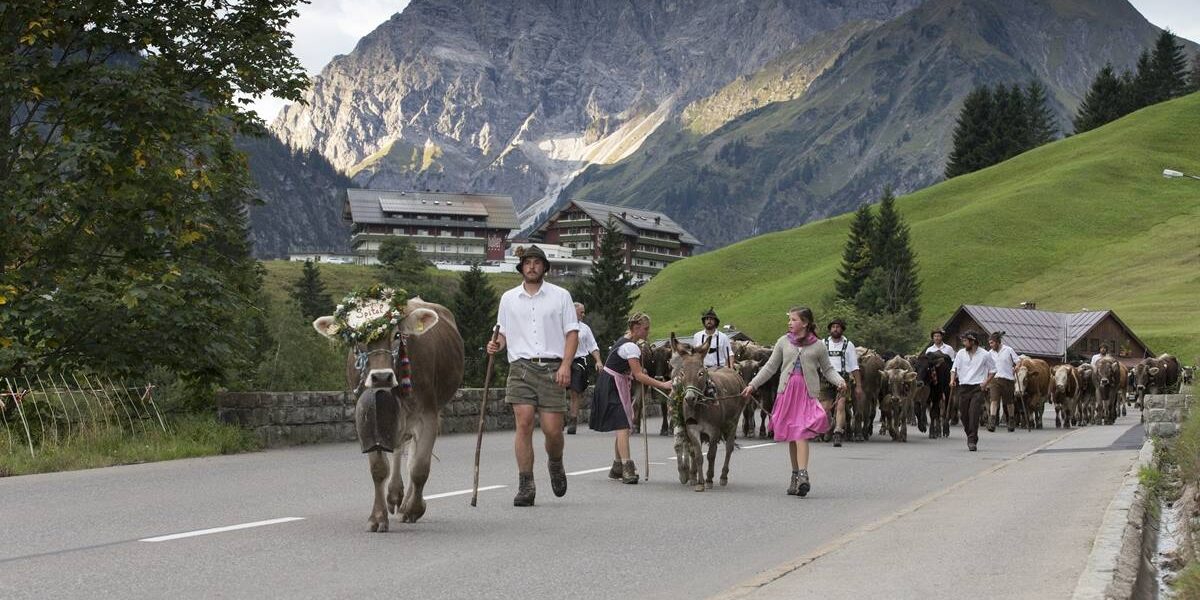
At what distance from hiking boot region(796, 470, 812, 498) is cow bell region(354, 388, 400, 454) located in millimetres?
5275

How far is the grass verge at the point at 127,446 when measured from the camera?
1570 cm

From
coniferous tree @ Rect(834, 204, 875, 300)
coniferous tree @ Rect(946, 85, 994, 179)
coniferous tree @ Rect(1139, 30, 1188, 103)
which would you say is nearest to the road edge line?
coniferous tree @ Rect(834, 204, 875, 300)

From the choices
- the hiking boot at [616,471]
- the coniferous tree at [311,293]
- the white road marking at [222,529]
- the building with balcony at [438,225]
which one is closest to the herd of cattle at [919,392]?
the hiking boot at [616,471]

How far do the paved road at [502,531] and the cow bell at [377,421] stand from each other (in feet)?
2.17

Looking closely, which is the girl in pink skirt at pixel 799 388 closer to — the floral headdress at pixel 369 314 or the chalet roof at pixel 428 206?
the floral headdress at pixel 369 314

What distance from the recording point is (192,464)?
1667 centimetres

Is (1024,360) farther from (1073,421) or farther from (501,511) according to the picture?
(501,511)

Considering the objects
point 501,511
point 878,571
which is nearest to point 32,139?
point 501,511

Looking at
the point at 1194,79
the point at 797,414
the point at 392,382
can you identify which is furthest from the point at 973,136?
the point at 392,382

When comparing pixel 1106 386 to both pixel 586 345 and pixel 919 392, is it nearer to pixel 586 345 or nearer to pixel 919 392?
pixel 919 392

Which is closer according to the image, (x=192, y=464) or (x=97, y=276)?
(x=192, y=464)

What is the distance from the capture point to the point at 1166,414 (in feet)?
79.0

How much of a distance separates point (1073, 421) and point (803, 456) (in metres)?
23.6

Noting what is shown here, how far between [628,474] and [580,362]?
2060 mm
